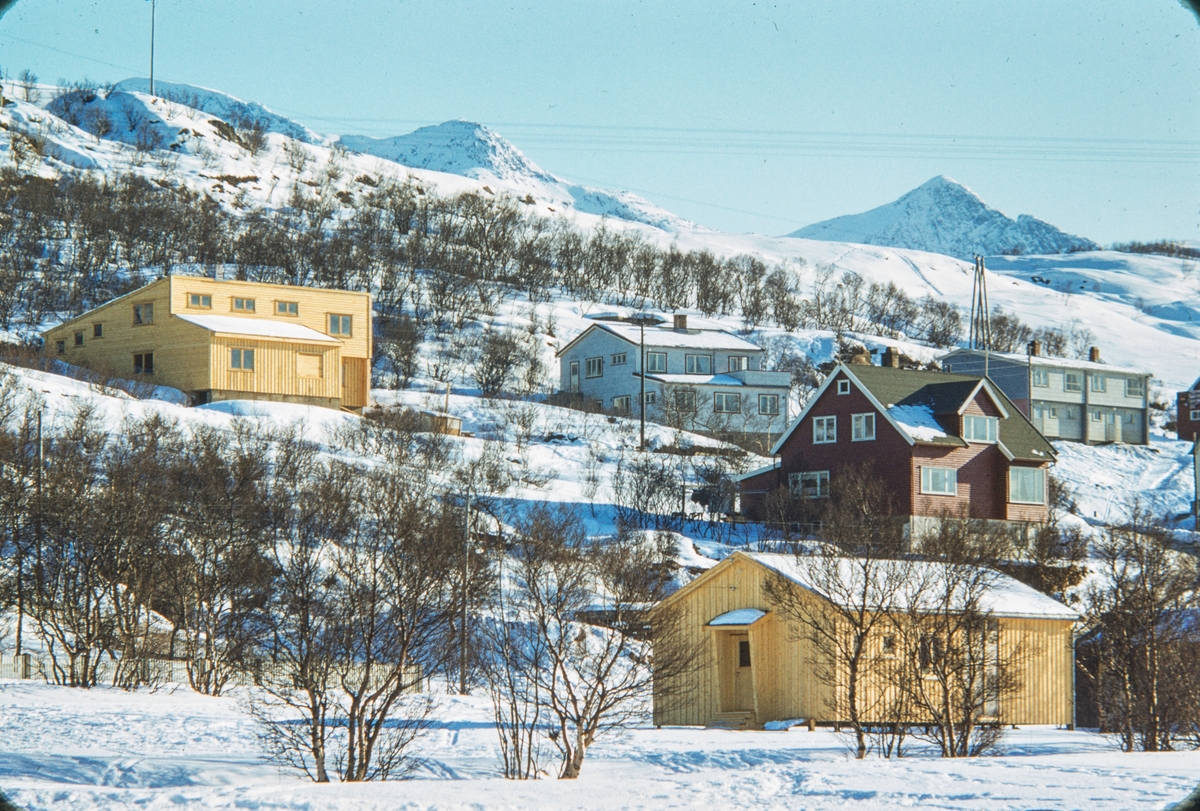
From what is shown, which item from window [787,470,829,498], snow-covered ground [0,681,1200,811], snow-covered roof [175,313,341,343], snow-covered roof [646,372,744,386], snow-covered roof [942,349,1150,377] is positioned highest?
Result: snow-covered roof [942,349,1150,377]

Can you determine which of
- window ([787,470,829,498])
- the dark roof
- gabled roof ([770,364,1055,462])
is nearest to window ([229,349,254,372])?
gabled roof ([770,364,1055,462])

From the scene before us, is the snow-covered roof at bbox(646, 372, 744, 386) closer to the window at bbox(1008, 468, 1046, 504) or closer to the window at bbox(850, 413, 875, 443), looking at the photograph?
the window at bbox(850, 413, 875, 443)

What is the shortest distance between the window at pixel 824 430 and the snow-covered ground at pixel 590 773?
25758mm

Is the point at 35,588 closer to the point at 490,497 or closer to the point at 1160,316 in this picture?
the point at 490,497

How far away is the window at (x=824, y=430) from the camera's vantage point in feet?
164

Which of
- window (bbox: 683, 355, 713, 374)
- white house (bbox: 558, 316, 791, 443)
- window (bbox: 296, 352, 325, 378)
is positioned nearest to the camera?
window (bbox: 296, 352, 325, 378)

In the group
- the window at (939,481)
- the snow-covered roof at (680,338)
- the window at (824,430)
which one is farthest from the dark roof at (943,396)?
the snow-covered roof at (680,338)

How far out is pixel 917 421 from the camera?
48094mm

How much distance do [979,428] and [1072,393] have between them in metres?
37.5

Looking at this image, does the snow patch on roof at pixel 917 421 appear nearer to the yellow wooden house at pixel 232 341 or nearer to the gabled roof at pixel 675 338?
the yellow wooden house at pixel 232 341

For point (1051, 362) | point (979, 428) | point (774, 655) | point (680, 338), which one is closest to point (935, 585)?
point (774, 655)

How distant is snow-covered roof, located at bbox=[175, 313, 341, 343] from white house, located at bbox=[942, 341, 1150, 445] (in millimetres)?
43765

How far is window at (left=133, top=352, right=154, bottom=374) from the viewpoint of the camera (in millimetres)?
57688

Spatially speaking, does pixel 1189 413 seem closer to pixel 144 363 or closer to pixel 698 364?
pixel 698 364
